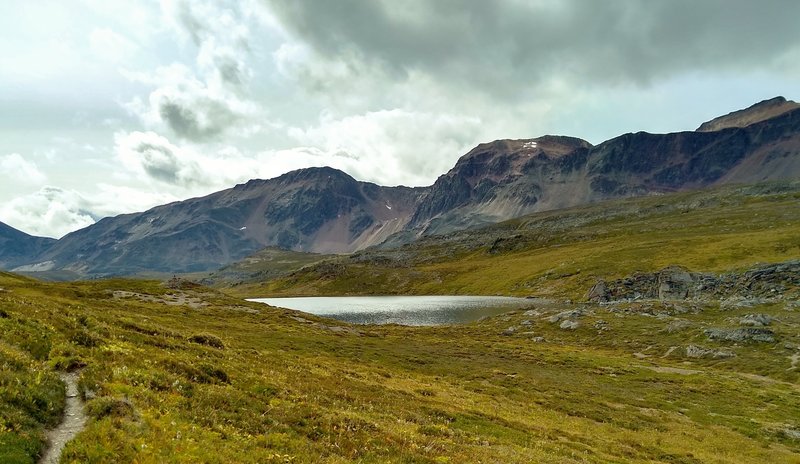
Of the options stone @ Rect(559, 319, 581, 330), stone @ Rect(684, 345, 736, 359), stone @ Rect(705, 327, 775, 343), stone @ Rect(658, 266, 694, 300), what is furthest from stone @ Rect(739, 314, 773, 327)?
stone @ Rect(658, 266, 694, 300)

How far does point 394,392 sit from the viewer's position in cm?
3145

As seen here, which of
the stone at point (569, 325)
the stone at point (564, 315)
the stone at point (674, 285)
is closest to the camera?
the stone at point (569, 325)

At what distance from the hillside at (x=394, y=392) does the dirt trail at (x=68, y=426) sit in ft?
1.01

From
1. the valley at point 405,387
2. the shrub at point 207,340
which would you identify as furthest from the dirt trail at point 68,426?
the shrub at point 207,340

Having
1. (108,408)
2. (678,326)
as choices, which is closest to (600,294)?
(678,326)

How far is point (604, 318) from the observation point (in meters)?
80.1

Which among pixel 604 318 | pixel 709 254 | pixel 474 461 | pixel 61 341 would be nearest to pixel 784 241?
pixel 709 254

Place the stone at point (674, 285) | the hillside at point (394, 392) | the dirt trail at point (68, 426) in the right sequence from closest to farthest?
the dirt trail at point (68, 426) < the hillside at point (394, 392) < the stone at point (674, 285)

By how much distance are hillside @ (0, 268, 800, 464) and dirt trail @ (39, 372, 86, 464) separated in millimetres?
308

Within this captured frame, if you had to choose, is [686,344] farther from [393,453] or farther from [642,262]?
[642,262]

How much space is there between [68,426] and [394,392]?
21261 millimetres

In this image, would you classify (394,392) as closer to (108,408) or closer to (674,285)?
(108,408)

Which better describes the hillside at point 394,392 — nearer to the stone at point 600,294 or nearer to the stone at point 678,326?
the stone at point 678,326

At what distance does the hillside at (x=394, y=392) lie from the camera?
14.8m
